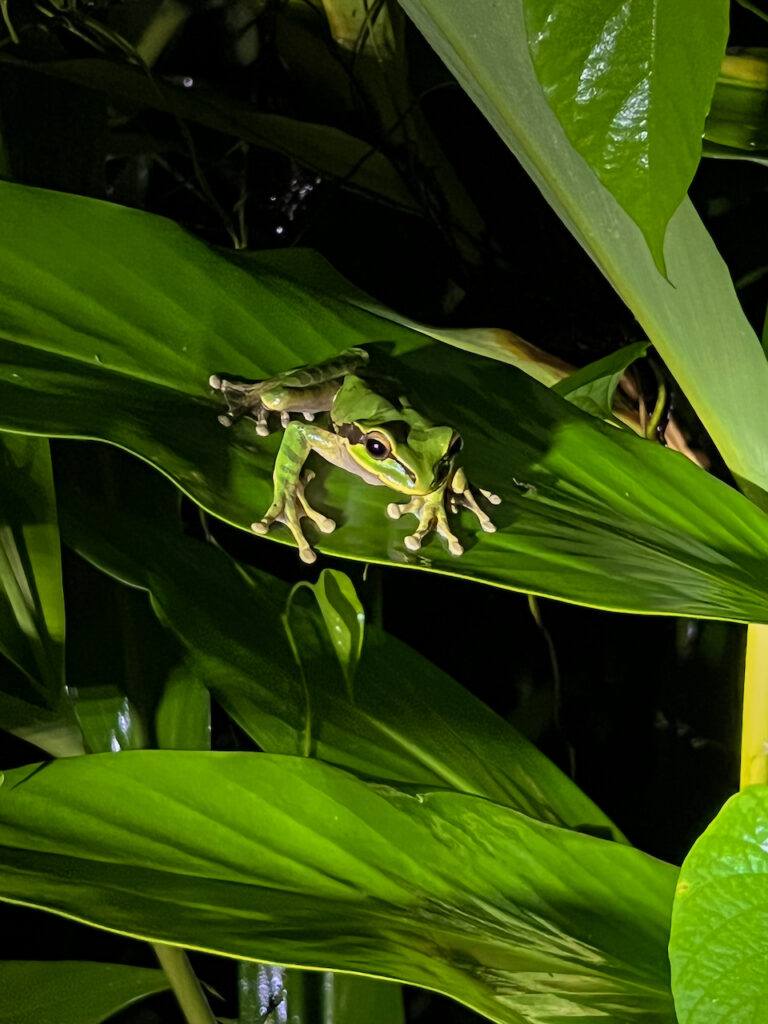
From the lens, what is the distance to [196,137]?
1228 millimetres

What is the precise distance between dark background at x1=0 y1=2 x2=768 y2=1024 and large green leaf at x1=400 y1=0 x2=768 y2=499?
1.44ft

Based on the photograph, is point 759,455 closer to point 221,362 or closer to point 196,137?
point 221,362

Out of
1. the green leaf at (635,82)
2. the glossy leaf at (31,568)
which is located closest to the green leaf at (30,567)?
the glossy leaf at (31,568)

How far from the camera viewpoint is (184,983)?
683mm

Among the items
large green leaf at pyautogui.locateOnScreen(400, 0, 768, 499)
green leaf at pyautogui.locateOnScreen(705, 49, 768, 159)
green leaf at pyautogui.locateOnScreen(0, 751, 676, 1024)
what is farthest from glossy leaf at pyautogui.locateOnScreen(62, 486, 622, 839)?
green leaf at pyautogui.locateOnScreen(705, 49, 768, 159)

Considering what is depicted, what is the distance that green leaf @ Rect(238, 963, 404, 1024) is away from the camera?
0.69 meters

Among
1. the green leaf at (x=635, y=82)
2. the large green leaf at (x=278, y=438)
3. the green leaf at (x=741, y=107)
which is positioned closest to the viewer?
the green leaf at (x=635, y=82)

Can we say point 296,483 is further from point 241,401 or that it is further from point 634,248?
point 634,248

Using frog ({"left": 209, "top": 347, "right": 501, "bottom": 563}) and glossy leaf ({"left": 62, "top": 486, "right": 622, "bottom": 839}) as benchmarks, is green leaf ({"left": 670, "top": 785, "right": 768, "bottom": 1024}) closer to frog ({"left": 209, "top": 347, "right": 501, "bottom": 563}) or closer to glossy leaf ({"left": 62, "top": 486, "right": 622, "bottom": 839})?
frog ({"left": 209, "top": 347, "right": 501, "bottom": 563})

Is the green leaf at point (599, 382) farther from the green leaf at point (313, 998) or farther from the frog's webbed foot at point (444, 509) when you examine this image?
the green leaf at point (313, 998)

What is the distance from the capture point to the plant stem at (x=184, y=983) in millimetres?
675

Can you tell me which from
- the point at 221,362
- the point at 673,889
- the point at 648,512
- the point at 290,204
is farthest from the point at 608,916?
the point at 290,204

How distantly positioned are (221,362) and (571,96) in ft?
1.08

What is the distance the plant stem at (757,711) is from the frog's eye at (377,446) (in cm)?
26
